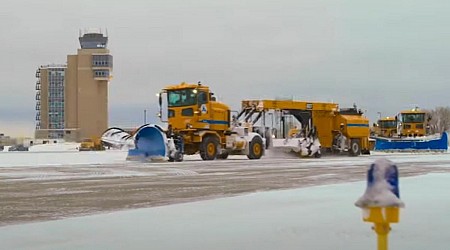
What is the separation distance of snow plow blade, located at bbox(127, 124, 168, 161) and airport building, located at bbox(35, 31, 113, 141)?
96.2 meters

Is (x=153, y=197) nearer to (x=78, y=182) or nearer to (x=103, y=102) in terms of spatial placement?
(x=78, y=182)

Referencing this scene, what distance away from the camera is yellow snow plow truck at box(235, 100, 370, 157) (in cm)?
2839

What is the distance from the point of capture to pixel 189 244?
201 inches

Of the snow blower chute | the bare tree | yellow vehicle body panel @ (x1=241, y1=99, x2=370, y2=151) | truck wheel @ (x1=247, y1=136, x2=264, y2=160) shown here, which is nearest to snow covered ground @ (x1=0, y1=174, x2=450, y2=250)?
the snow blower chute

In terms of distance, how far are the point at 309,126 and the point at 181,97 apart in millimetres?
8532

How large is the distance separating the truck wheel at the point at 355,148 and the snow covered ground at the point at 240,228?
23.7 meters

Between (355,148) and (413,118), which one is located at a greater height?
(413,118)

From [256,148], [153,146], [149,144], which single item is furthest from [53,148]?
[153,146]

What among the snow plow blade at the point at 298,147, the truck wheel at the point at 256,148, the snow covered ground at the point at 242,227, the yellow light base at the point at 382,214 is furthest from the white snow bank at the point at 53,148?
the yellow light base at the point at 382,214

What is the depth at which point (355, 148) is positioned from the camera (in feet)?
105

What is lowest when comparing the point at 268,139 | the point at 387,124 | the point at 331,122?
the point at 268,139

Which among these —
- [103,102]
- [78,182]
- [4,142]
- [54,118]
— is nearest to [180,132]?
[78,182]

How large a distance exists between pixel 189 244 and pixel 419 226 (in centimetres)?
226

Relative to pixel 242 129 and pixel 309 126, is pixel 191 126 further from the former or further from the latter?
pixel 309 126
